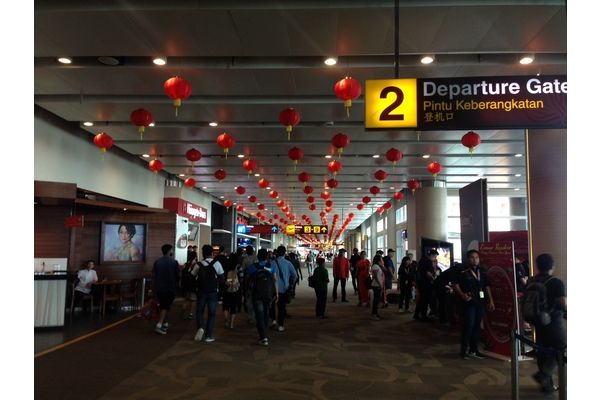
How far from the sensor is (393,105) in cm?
500

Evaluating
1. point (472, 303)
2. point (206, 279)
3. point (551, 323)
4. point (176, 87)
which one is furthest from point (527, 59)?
point (206, 279)

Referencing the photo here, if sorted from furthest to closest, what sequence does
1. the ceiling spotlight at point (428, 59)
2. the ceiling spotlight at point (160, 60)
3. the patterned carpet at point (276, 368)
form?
the ceiling spotlight at point (160, 60) < the ceiling spotlight at point (428, 59) < the patterned carpet at point (276, 368)

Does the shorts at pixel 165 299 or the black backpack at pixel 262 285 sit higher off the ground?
the black backpack at pixel 262 285

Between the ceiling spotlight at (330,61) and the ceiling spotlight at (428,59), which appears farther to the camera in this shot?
the ceiling spotlight at (330,61)

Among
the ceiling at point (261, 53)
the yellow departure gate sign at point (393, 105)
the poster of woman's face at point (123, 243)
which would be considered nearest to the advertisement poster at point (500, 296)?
the ceiling at point (261, 53)

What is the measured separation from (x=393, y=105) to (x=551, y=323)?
2812 mm

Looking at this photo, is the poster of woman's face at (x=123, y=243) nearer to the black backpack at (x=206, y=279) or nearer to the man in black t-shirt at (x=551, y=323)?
the black backpack at (x=206, y=279)

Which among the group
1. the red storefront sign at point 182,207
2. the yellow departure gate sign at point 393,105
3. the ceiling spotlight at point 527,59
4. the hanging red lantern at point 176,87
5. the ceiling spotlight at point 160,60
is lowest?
the red storefront sign at point 182,207

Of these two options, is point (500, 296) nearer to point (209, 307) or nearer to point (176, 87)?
point (209, 307)

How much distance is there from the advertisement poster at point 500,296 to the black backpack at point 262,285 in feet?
11.1

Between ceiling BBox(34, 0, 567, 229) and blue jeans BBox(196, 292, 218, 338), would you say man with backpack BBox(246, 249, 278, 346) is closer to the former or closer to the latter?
blue jeans BBox(196, 292, 218, 338)

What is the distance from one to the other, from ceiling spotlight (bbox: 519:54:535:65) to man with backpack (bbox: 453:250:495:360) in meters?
3.21

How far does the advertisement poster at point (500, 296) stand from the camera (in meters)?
6.48
